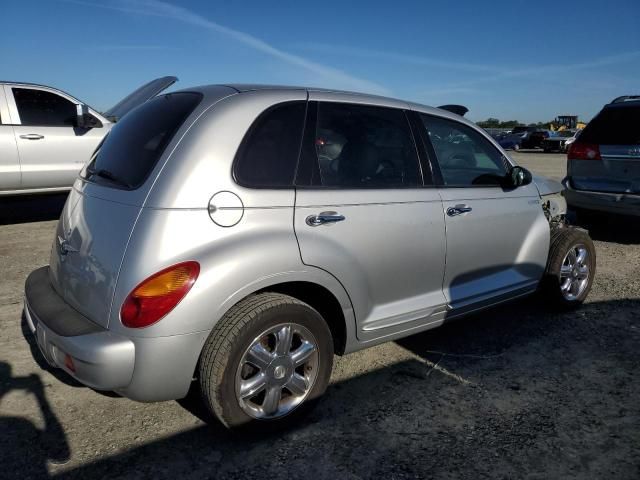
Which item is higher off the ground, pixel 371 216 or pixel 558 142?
pixel 371 216

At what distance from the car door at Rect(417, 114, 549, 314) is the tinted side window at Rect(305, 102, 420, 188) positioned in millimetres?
205

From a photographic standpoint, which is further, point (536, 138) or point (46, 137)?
point (536, 138)

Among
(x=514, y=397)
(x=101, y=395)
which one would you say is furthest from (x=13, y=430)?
(x=514, y=397)

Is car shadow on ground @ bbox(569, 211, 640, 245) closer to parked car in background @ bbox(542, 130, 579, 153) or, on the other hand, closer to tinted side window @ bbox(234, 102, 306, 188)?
tinted side window @ bbox(234, 102, 306, 188)

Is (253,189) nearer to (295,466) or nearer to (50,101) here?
(295,466)

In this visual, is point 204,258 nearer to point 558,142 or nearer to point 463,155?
point 463,155

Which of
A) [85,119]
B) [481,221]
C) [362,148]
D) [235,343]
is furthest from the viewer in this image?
[85,119]

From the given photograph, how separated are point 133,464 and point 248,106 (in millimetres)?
1788

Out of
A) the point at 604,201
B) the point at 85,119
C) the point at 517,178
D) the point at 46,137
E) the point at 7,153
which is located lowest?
the point at 604,201

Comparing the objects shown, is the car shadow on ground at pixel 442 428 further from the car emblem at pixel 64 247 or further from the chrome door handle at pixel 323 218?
the chrome door handle at pixel 323 218

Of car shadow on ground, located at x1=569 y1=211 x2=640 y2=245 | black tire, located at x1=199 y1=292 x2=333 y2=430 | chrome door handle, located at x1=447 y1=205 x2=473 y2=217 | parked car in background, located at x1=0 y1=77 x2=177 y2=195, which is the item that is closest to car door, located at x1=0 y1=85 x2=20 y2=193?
parked car in background, located at x1=0 y1=77 x2=177 y2=195

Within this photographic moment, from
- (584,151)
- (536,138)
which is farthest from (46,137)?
(536,138)

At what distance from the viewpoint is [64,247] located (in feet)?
8.67

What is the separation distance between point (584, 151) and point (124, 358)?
20.6ft
